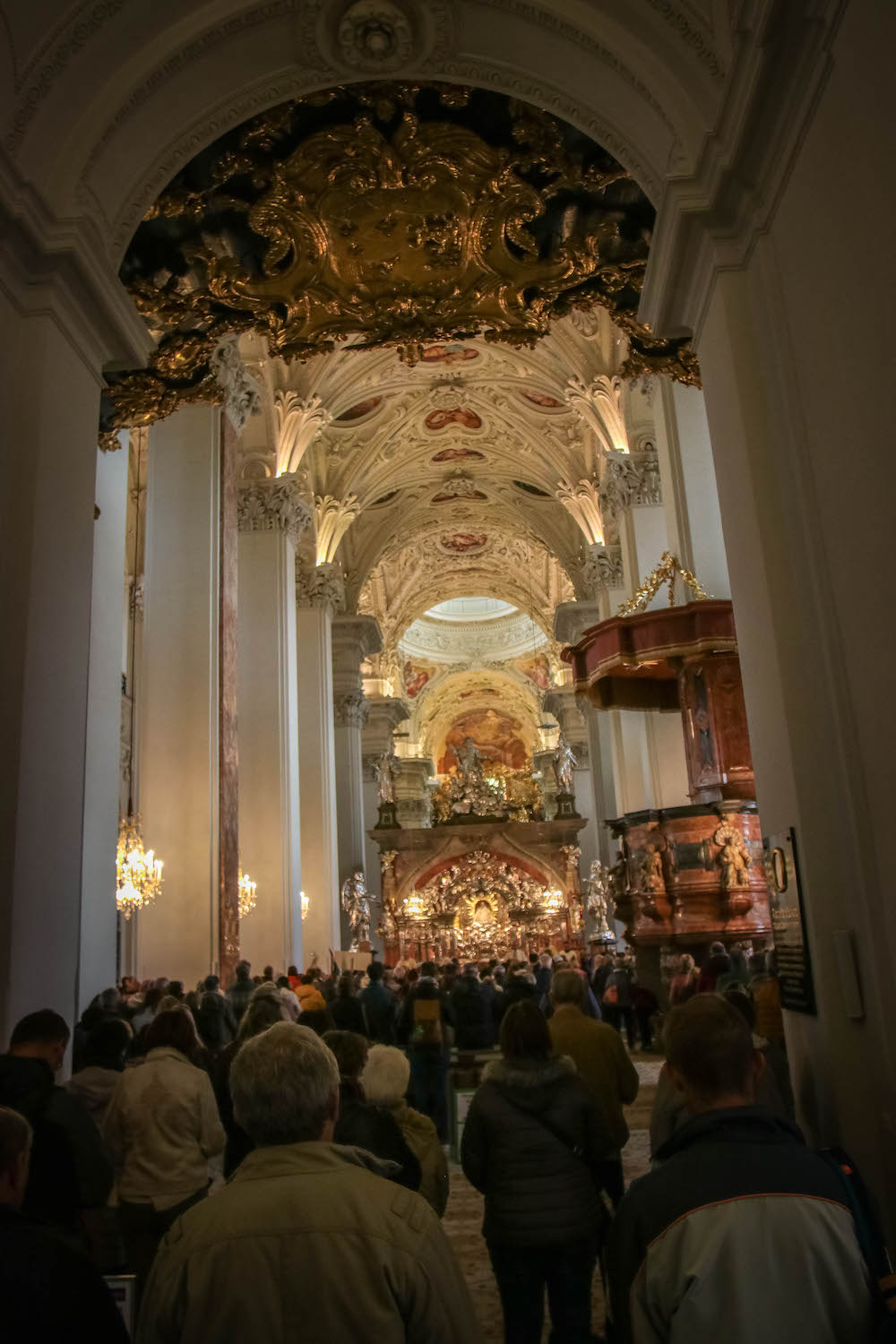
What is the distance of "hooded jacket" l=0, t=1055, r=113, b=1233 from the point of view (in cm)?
270

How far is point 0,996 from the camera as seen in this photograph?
4133mm

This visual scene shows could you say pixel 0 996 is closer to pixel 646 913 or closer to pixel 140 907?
pixel 140 907

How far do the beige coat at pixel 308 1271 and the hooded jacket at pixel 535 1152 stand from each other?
4.58 ft

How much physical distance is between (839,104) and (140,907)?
9.45m

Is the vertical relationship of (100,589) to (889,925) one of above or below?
above

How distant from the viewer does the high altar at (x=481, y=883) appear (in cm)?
3184

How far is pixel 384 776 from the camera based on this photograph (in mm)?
33750

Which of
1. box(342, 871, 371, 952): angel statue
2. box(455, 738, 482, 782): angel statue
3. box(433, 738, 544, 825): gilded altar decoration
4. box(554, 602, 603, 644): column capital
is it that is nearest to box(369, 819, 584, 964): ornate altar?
box(433, 738, 544, 825): gilded altar decoration

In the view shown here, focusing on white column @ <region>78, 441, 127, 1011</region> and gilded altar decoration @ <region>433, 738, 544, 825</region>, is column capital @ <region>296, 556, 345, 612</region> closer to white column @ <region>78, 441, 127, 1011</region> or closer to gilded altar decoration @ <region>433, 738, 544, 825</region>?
white column @ <region>78, 441, 127, 1011</region>

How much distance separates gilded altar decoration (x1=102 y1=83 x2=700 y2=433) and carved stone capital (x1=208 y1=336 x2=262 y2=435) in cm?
466

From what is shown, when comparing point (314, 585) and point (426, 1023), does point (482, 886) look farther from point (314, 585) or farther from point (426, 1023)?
point (426, 1023)

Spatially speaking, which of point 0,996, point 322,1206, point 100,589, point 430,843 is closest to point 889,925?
point 322,1206

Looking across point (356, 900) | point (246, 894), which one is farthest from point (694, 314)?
point (356, 900)

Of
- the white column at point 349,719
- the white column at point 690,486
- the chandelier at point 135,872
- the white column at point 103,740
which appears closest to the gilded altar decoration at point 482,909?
the white column at point 349,719
